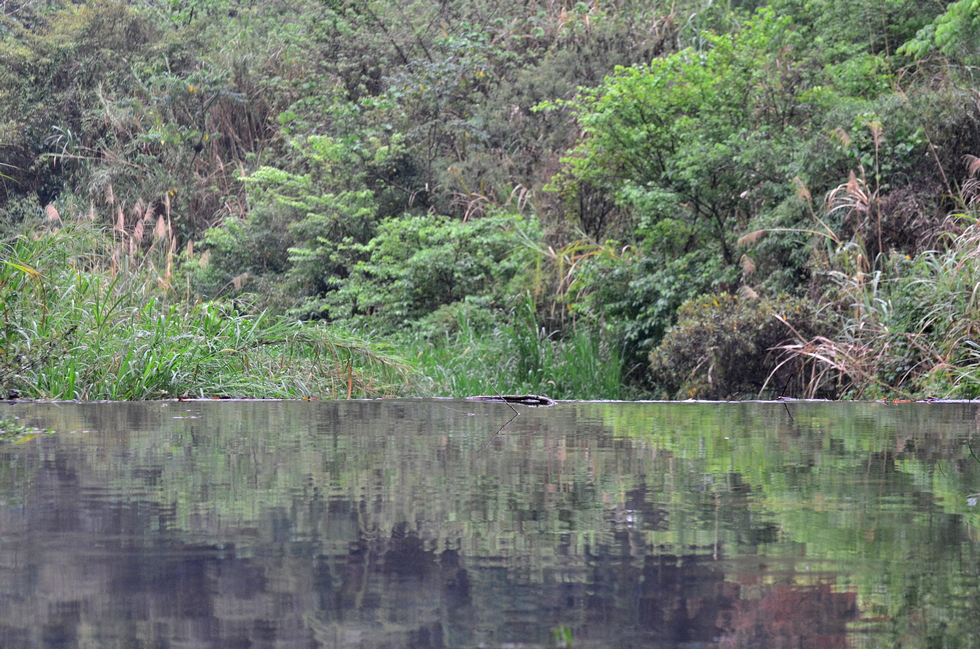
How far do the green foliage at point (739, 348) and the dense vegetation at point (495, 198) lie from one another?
0.08 ft

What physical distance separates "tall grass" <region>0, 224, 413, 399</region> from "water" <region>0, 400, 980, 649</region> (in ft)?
9.76

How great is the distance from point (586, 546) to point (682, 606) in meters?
0.18

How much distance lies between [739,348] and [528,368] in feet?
5.85

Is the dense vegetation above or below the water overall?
above

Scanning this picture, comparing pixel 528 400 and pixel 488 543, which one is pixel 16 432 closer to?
pixel 488 543

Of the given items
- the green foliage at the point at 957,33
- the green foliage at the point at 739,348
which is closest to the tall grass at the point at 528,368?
the green foliage at the point at 739,348

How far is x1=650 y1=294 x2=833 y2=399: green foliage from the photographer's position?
6.68 metres

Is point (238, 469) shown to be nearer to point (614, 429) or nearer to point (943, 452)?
point (614, 429)

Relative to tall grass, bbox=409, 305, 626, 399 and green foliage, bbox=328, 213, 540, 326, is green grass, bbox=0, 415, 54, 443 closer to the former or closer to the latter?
tall grass, bbox=409, 305, 626, 399

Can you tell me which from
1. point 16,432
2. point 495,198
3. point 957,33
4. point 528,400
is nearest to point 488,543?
point 16,432

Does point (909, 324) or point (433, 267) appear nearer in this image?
point (909, 324)

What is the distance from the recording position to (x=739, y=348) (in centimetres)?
682

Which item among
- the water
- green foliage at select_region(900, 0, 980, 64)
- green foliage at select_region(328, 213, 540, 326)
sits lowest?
the water

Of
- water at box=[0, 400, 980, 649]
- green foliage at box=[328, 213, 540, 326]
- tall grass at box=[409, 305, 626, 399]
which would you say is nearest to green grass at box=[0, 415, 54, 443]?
water at box=[0, 400, 980, 649]
